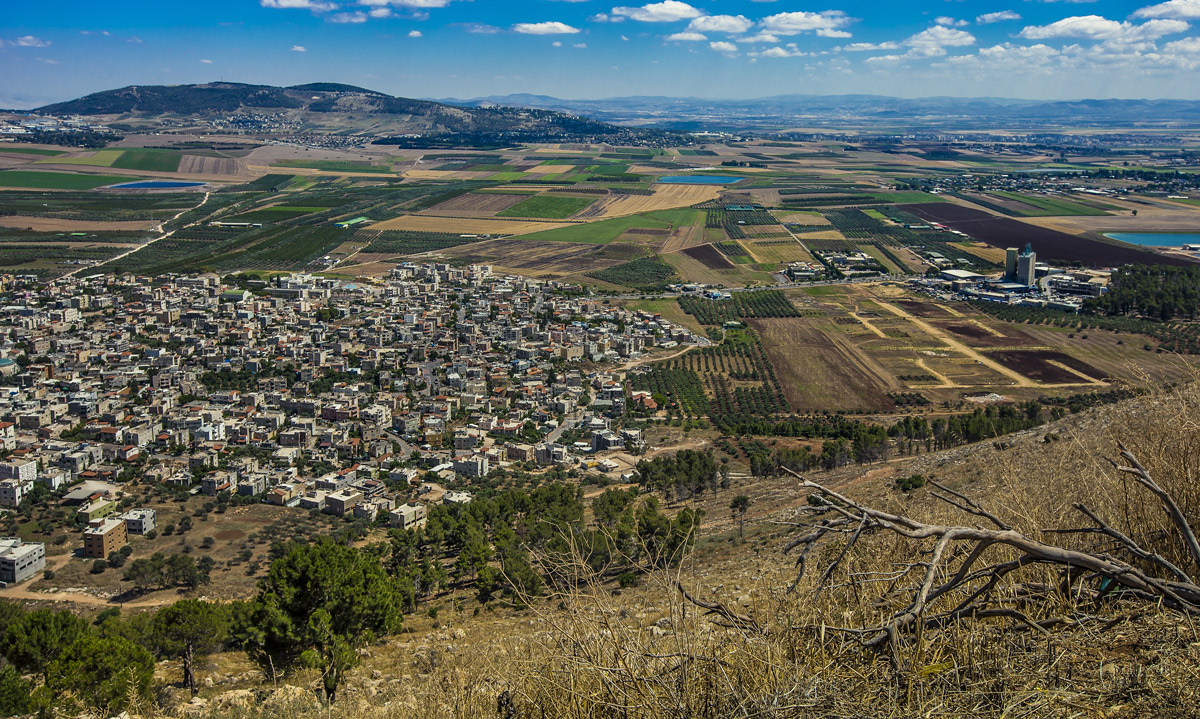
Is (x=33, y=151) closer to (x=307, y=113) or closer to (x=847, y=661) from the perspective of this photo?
(x=307, y=113)

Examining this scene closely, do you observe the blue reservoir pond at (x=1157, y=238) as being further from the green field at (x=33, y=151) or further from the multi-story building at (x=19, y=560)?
the green field at (x=33, y=151)

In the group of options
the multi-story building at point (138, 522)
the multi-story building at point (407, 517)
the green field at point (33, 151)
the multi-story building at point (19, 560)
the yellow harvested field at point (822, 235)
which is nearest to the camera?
the multi-story building at point (19, 560)

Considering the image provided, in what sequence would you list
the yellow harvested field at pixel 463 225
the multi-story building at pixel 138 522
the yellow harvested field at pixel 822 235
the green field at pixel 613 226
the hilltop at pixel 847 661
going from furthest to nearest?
the yellow harvested field at pixel 463 225 < the green field at pixel 613 226 < the yellow harvested field at pixel 822 235 < the multi-story building at pixel 138 522 < the hilltop at pixel 847 661

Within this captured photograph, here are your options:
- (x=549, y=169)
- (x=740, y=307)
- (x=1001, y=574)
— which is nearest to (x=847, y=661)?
(x=1001, y=574)

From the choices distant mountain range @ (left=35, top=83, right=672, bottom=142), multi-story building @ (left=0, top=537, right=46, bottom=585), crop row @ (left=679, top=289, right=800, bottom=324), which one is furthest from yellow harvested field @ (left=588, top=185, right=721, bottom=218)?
distant mountain range @ (left=35, top=83, right=672, bottom=142)

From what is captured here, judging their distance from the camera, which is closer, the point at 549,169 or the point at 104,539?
the point at 104,539

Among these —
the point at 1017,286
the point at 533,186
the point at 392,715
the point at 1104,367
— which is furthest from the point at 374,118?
the point at 392,715

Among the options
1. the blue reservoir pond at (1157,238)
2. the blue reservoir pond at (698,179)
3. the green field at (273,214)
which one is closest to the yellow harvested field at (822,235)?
the blue reservoir pond at (1157,238)

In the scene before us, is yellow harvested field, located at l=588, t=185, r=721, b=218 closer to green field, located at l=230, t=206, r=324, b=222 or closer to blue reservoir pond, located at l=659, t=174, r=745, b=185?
blue reservoir pond, located at l=659, t=174, r=745, b=185
